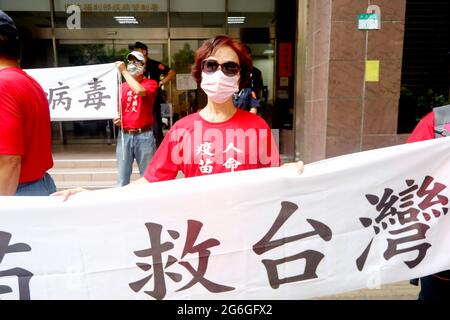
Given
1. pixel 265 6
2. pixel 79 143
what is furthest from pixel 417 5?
pixel 79 143

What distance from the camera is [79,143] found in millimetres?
10547

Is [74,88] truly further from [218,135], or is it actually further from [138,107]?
[218,135]

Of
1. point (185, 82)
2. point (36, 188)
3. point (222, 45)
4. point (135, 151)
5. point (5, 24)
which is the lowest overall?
point (135, 151)

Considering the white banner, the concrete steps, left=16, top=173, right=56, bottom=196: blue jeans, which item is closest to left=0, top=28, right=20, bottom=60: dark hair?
left=16, top=173, right=56, bottom=196: blue jeans

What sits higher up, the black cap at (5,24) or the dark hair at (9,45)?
the black cap at (5,24)

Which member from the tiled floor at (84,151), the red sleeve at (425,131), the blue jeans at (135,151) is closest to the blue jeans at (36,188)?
the red sleeve at (425,131)

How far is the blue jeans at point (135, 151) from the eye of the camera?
491 cm

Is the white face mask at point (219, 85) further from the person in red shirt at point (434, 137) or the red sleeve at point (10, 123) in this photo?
the person in red shirt at point (434, 137)

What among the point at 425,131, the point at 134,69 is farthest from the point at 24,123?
the point at 134,69

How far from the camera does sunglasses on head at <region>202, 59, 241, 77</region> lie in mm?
2037

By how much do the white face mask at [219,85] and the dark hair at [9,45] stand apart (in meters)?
0.99

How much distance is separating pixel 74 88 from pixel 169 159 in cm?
401

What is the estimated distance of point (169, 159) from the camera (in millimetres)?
2078

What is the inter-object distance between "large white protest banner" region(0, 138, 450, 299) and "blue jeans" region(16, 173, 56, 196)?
314 millimetres
